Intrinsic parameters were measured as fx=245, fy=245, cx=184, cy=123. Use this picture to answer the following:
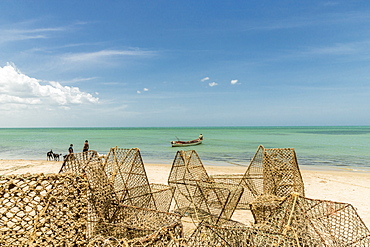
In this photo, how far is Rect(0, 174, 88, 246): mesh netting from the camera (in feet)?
9.14

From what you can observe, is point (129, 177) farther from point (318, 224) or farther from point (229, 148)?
point (229, 148)

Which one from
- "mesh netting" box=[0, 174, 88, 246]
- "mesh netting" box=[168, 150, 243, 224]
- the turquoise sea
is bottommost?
the turquoise sea

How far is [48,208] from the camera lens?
113 inches

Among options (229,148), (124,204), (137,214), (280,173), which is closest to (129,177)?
(124,204)

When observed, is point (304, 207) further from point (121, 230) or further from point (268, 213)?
point (121, 230)

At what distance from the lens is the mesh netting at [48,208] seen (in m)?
2.79

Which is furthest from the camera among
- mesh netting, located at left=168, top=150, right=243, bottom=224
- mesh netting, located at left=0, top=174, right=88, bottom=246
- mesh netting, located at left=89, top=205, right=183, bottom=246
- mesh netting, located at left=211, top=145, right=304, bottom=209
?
mesh netting, located at left=211, top=145, right=304, bottom=209

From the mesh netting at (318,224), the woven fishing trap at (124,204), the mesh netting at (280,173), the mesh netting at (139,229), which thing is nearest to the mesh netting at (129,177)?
the woven fishing trap at (124,204)

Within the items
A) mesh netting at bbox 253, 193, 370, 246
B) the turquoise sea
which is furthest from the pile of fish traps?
the turquoise sea

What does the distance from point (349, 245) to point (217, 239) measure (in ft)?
5.70

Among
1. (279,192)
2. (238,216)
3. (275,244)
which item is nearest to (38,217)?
(275,244)

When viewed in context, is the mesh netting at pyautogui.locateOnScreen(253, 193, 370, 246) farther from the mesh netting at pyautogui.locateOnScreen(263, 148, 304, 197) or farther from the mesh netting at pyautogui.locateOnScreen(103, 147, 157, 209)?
the mesh netting at pyautogui.locateOnScreen(103, 147, 157, 209)

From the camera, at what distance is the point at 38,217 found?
2795mm

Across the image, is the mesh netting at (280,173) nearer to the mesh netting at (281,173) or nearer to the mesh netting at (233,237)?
the mesh netting at (281,173)
